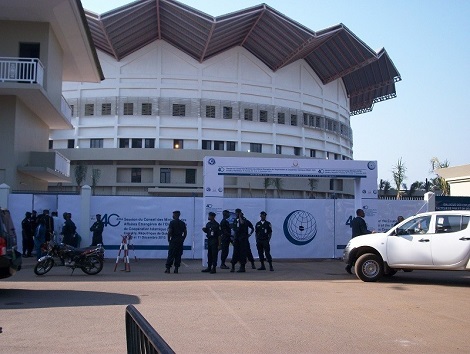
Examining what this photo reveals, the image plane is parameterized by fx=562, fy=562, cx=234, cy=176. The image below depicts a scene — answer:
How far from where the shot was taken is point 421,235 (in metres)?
14.1

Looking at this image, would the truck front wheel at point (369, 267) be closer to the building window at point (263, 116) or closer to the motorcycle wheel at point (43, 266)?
the motorcycle wheel at point (43, 266)

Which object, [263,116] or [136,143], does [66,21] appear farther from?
[263,116]

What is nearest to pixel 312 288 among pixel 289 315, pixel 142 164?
pixel 289 315

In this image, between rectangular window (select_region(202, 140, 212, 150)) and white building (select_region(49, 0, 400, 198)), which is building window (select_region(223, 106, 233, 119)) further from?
rectangular window (select_region(202, 140, 212, 150))

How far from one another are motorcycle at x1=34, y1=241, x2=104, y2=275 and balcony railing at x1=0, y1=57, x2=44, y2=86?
11621 mm

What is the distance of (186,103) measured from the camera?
60.3 metres

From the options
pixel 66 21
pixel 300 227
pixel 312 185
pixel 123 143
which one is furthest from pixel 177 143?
pixel 300 227

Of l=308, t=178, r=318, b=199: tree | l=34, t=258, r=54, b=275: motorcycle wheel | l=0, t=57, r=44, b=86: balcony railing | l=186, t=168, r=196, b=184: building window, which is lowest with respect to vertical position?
l=34, t=258, r=54, b=275: motorcycle wheel

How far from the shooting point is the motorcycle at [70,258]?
1546cm

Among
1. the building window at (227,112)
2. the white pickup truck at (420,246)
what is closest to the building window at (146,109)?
the building window at (227,112)

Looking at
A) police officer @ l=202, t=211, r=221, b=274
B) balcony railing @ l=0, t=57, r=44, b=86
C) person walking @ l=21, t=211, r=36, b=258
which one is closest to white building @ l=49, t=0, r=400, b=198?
balcony railing @ l=0, t=57, r=44, b=86

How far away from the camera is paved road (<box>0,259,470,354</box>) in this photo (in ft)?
24.3

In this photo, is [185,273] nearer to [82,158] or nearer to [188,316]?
[188,316]

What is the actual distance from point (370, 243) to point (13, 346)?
984 centimetres
